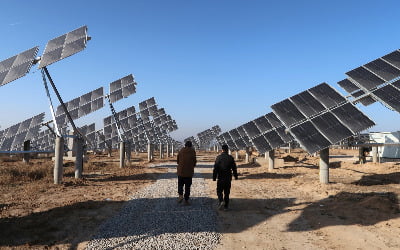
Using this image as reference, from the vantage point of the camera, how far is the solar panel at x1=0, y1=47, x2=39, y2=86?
1316 cm

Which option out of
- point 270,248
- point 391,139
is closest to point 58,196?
point 270,248

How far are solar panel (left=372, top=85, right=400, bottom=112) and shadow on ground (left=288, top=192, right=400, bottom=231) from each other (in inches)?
213

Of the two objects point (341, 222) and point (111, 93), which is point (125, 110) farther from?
point (341, 222)

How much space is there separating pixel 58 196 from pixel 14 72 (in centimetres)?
609

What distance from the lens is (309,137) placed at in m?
14.1

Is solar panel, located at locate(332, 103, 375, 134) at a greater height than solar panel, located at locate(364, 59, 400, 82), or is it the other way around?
solar panel, located at locate(364, 59, 400, 82)

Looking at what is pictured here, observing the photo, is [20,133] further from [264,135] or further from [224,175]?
[264,135]

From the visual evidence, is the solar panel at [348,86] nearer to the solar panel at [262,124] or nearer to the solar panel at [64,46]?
the solar panel at [262,124]

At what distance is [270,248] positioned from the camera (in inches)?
245

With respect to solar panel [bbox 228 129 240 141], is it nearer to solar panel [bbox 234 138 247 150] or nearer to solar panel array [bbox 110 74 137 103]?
solar panel [bbox 234 138 247 150]

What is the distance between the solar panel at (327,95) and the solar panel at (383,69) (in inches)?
121

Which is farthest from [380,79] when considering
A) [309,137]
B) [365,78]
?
[309,137]

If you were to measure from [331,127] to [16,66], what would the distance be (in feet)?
48.4

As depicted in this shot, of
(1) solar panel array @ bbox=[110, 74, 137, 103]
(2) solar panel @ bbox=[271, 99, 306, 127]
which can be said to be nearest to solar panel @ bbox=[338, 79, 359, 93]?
(2) solar panel @ bbox=[271, 99, 306, 127]
